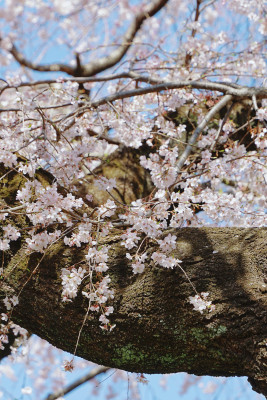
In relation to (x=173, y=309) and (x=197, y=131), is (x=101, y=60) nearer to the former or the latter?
(x=197, y=131)

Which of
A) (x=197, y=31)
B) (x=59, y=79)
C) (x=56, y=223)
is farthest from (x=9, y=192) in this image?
(x=197, y=31)

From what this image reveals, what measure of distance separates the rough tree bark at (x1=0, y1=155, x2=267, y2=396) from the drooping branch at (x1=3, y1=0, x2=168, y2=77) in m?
2.54

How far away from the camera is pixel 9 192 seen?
7.39 feet

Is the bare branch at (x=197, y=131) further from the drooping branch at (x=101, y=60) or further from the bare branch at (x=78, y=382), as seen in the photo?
the bare branch at (x=78, y=382)

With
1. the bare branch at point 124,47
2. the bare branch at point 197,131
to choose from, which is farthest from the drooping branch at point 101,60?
the bare branch at point 197,131

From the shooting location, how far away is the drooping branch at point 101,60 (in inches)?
161

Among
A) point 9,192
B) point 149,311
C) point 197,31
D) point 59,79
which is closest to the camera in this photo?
point 149,311

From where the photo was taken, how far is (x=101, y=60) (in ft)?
14.3

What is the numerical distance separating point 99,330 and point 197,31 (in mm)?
3482

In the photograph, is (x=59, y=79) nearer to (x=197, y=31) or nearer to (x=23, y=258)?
(x=23, y=258)

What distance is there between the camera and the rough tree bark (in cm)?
162

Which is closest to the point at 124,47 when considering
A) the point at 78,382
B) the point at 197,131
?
the point at 197,131

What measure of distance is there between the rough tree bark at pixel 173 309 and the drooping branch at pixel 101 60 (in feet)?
8.32

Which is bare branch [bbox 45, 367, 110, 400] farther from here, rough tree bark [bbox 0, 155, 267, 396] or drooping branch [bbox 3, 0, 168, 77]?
drooping branch [bbox 3, 0, 168, 77]
